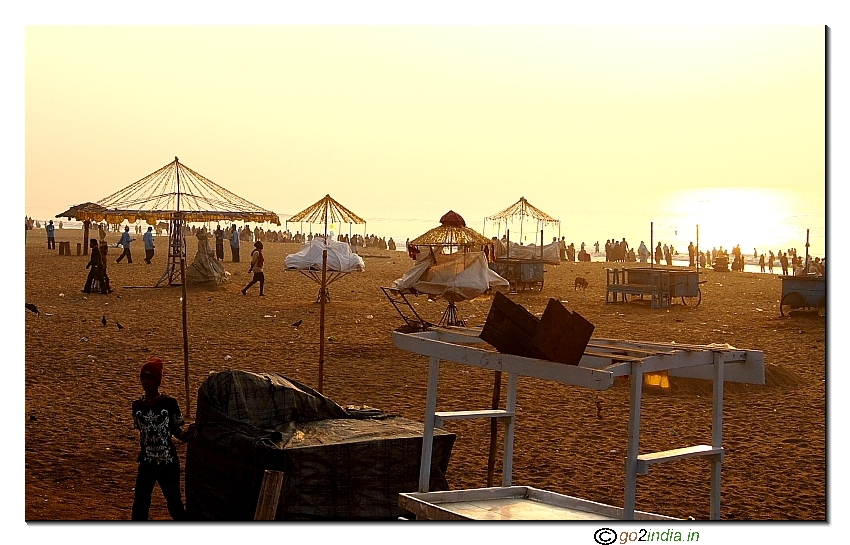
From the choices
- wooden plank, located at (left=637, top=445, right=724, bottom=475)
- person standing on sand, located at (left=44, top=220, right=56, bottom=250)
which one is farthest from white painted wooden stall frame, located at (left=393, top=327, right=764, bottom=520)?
person standing on sand, located at (left=44, top=220, right=56, bottom=250)

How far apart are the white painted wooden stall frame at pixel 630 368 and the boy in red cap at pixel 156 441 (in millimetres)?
1750

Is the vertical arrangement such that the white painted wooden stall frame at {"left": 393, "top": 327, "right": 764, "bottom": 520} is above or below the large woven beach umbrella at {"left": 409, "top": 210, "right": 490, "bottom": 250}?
below

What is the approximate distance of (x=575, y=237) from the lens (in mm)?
103500

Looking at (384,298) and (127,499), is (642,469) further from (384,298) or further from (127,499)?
(384,298)

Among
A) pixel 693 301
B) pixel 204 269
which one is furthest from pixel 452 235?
pixel 204 269

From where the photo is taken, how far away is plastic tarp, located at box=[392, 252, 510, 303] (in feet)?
55.8

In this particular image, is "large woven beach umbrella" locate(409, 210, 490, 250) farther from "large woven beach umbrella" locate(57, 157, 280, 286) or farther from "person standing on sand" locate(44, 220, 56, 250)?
"person standing on sand" locate(44, 220, 56, 250)

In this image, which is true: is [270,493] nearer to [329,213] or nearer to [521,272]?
[329,213]

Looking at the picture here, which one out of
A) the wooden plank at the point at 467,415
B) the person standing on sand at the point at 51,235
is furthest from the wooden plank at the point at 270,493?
the person standing on sand at the point at 51,235

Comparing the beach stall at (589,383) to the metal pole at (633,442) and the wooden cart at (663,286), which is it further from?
the wooden cart at (663,286)

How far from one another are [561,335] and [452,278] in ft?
39.3

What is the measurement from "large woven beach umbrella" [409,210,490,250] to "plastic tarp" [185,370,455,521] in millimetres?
12391

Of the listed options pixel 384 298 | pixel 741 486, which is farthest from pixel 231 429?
pixel 384 298
